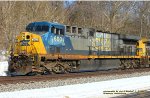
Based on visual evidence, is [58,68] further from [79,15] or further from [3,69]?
[79,15]

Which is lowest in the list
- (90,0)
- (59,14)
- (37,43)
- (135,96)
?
(135,96)

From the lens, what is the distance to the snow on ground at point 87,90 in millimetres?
10047

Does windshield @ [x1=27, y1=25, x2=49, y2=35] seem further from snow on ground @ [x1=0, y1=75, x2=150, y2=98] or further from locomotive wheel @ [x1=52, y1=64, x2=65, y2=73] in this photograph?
snow on ground @ [x1=0, y1=75, x2=150, y2=98]

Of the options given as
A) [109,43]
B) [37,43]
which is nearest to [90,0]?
[109,43]

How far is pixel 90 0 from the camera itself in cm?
5034

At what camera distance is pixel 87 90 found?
11.4 m

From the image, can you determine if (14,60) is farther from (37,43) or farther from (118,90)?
(118,90)

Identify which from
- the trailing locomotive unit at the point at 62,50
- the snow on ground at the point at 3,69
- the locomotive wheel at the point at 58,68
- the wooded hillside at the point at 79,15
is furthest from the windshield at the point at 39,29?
the wooded hillside at the point at 79,15

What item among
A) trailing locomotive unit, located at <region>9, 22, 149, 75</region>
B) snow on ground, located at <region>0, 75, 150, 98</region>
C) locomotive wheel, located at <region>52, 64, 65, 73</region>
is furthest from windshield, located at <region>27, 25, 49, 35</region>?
snow on ground, located at <region>0, 75, 150, 98</region>

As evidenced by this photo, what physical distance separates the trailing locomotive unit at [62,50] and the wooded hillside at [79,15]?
11.6m

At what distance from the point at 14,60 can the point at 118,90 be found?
7.87 meters

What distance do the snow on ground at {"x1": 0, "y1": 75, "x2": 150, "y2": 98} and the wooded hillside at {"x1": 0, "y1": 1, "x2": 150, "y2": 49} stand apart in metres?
20.3

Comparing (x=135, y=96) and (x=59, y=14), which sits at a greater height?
(x=59, y=14)

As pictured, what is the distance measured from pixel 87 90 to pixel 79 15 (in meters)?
40.7
